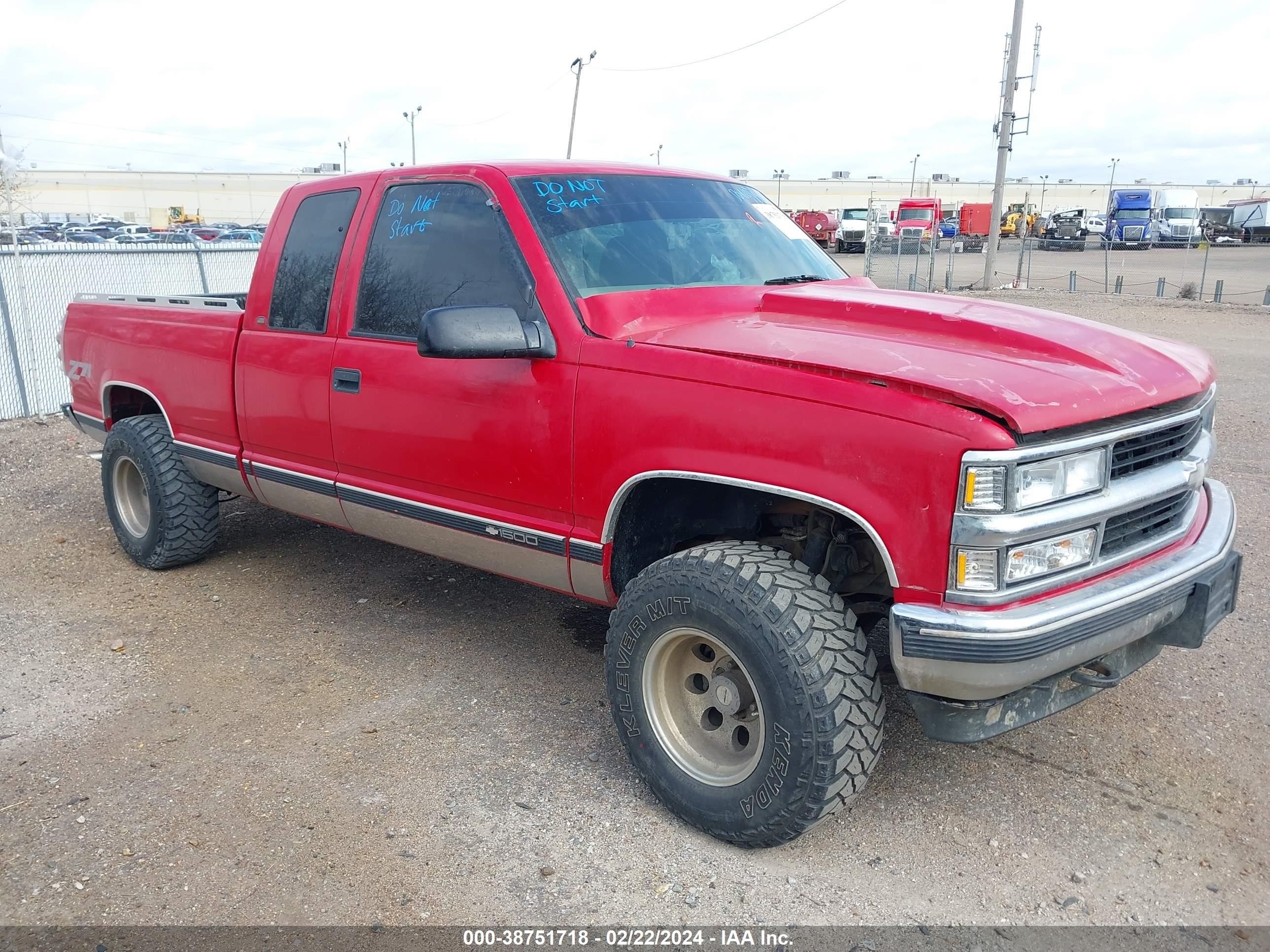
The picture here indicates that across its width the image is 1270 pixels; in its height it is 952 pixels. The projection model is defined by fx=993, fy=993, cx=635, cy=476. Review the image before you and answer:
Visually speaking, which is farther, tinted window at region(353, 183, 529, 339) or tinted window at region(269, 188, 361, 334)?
tinted window at region(269, 188, 361, 334)

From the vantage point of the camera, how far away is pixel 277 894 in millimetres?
2787

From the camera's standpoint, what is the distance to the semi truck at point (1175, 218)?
157 ft

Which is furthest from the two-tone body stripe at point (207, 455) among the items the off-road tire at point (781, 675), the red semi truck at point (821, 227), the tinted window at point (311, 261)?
the red semi truck at point (821, 227)

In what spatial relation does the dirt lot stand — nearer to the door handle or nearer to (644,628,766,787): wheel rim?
(644,628,766,787): wheel rim

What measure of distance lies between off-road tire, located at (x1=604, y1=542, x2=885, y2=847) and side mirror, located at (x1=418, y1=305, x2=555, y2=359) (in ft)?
2.75

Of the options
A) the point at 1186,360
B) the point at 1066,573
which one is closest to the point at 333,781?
the point at 1066,573

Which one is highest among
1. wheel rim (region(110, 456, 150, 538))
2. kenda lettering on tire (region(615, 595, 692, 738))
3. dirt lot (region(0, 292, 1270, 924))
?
kenda lettering on tire (region(615, 595, 692, 738))

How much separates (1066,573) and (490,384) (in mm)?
1920

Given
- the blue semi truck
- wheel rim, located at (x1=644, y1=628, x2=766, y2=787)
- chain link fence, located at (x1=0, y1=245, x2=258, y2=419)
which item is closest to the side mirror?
wheel rim, located at (x1=644, y1=628, x2=766, y2=787)

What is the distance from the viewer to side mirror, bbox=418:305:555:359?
308cm

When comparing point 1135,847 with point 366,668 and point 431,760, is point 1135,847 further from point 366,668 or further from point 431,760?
point 366,668

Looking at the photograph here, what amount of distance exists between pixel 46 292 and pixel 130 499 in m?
5.59

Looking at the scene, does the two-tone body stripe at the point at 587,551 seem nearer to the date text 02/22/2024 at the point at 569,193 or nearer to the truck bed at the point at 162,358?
the date text 02/22/2024 at the point at 569,193

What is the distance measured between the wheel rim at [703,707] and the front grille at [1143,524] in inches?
42.8
